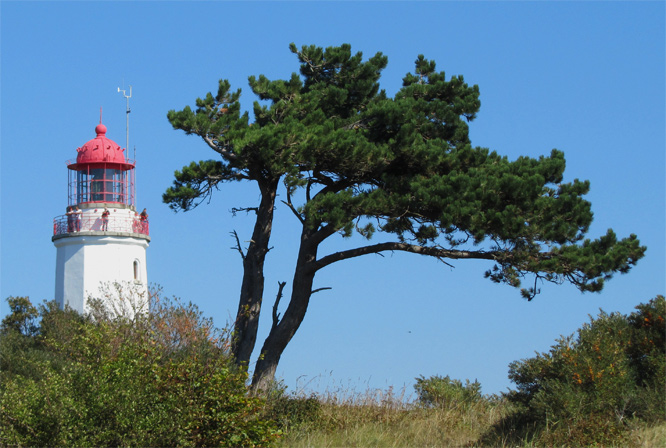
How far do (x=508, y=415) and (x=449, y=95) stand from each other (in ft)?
20.8

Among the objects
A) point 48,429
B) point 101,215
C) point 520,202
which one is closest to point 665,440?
point 520,202

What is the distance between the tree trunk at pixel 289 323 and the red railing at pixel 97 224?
1300 cm

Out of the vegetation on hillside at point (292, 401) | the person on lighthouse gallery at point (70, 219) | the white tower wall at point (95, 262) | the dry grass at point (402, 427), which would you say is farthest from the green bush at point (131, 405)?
the person on lighthouse gallery at point (70, 219)

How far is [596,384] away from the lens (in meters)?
12.1

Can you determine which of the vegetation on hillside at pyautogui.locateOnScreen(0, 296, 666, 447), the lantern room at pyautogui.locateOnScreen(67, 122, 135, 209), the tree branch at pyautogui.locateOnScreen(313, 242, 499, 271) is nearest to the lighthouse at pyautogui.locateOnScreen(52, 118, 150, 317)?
the lantern room at pyautogui.locateOnScreen(67, 122, 135, 209)

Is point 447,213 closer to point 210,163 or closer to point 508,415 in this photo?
point 508,415

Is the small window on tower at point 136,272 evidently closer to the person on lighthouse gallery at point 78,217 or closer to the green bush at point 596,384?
the person on lighthouse gallery at point 78,217

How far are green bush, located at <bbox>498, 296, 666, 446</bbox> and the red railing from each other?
17.0m

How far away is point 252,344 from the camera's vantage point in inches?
608

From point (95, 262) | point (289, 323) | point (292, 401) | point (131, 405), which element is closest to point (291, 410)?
point (292, 401)

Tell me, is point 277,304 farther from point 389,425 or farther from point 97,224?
point 97,224

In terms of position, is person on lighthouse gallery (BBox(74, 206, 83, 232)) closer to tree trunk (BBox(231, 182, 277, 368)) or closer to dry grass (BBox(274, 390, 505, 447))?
tree trunk (BBox(231, 182, 277, 368))

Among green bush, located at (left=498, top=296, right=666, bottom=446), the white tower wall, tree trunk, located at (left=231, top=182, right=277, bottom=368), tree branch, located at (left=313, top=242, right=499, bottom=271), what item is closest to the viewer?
green bush, located at (left=498, top=296, right=666, bottom=446)

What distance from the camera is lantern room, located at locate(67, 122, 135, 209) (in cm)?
2723
